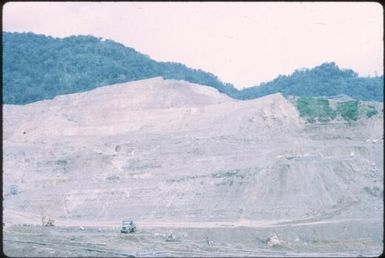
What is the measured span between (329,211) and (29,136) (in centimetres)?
2753

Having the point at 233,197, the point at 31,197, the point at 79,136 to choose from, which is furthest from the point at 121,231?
the point at 79,136

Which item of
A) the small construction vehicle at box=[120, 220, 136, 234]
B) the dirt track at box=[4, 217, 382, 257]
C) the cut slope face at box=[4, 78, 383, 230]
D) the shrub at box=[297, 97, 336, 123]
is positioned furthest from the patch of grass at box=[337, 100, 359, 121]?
the small construction vehicle at box=[120, 220, 136, 234]

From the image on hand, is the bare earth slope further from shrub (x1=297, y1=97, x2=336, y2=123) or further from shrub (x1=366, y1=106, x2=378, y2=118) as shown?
shrub (x1=297, y1=97, x2=336, y2=123)

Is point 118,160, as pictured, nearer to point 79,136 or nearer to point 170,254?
point 79,136

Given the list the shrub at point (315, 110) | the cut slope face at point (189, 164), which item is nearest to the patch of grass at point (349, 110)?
the shrub at point (315, 110)

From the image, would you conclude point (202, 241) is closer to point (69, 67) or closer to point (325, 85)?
point (325, 85)

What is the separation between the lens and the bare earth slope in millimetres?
31234

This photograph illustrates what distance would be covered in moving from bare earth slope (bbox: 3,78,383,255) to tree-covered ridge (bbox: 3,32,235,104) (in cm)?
1747

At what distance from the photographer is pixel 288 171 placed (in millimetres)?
32969

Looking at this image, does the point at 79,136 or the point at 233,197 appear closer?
the point at 233,197

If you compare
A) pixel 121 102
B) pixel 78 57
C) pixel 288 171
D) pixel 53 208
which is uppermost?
pixel 78 57

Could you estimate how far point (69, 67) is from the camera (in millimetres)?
72438

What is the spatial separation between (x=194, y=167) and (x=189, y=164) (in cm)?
77

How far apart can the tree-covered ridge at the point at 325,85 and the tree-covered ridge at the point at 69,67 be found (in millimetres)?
8645
